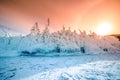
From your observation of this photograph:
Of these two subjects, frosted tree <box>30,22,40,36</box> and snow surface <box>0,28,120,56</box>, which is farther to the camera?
frosted tree <box>30,22,40,36</box>

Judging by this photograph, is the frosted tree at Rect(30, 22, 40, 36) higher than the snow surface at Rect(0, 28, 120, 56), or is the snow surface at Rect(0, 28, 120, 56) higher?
the frosted tree at Rect(30, 22, 40, 36)

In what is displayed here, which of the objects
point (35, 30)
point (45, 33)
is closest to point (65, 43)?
point (45, 33)

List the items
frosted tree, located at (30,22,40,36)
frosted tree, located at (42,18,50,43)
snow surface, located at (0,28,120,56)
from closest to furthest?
snow surface, located at (0,28,120,56) → frosted tree, located at (42,18,50,43) → frosted tree, located at (30,22,40,36)

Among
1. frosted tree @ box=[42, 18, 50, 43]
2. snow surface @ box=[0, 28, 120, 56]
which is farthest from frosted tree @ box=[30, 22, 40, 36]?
frosted tree @ box=[42, 18, 50, 43]

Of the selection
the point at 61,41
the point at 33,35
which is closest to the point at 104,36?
the point at 61,41

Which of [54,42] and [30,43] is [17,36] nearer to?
[30,43]

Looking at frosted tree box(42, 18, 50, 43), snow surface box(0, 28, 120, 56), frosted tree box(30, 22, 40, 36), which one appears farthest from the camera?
frosted tree box(30, 22, 40, 36)

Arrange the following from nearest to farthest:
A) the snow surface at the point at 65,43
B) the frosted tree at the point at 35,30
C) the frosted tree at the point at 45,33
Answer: the snow surface at the point at 65,43
the frosted tree at the point at 45,33
the frosted tree at the point at 35,30

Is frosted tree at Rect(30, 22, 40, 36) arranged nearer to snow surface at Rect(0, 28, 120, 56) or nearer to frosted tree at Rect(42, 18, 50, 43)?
snow surface at Rect(0, 28, 120, 56)

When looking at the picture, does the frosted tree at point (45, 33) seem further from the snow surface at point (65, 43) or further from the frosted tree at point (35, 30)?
the frosted tree at point (35, 30)

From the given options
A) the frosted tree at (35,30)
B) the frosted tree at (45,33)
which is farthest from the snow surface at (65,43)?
the frosted tree at (35,30)

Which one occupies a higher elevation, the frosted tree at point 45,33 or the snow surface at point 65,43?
the frosted tree at point 45,33

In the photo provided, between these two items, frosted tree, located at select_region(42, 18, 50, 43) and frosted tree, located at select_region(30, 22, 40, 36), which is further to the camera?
frosted tree, located at select_region(30, 22, 40, 36)

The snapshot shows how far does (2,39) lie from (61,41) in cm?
2038
